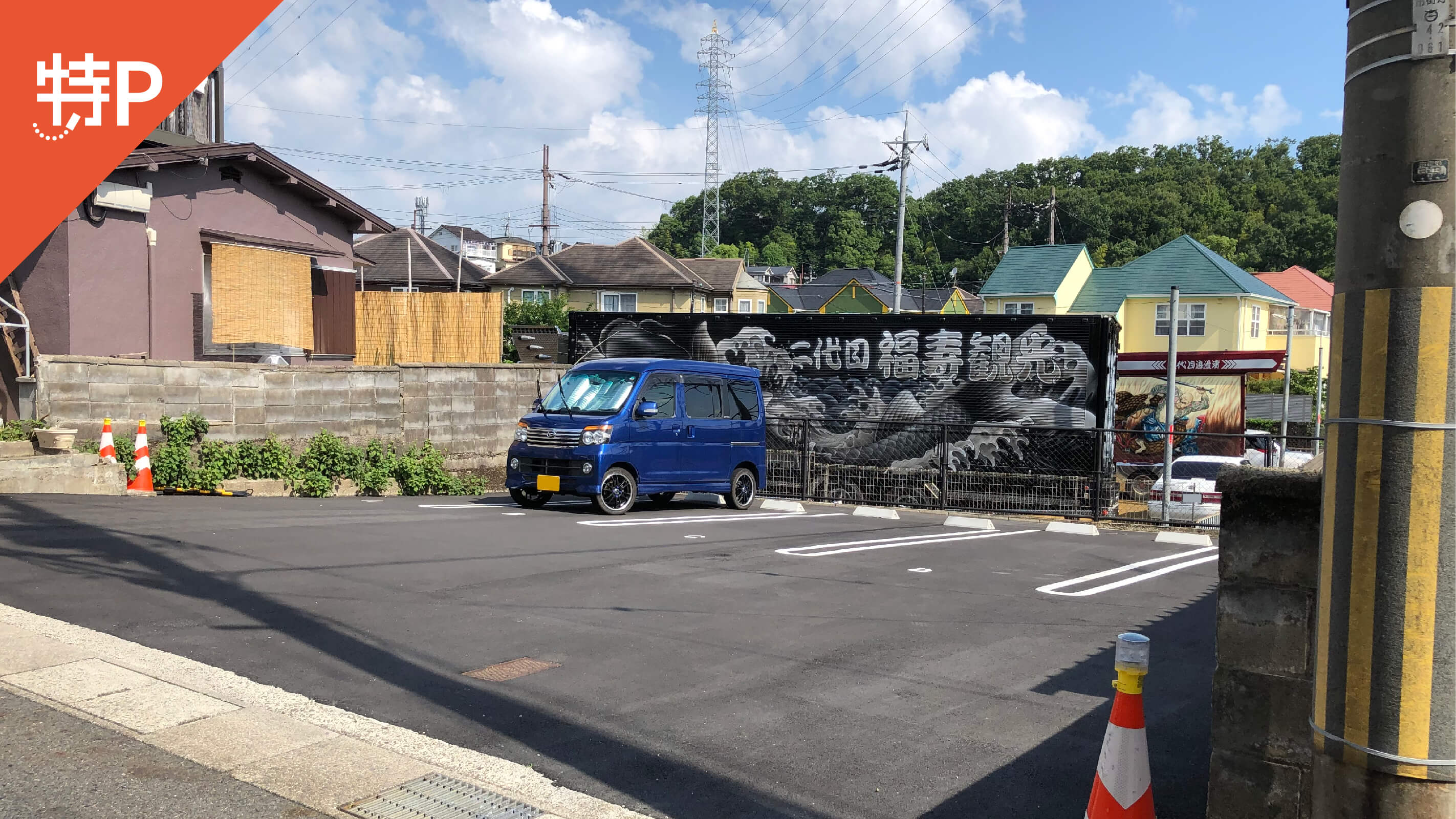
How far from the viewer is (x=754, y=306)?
74062mm

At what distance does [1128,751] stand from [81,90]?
61.1 ft

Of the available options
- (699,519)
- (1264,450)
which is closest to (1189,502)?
(1264,450)

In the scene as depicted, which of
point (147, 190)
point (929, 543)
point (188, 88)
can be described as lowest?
point (929, 543)

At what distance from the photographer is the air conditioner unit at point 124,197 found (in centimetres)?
1711

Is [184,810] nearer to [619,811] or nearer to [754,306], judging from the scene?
[619,811]

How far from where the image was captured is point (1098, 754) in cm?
499

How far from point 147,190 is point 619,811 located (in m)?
18.0

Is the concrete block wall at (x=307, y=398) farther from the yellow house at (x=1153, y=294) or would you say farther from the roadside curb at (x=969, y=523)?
the yellow house at (x=1153, y=294)

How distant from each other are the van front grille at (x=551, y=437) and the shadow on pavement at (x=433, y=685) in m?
5.19

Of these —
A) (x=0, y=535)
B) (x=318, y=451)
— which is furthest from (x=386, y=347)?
(x=0, y=535)

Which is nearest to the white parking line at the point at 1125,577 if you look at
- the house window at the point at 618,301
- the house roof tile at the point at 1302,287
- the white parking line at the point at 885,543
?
the white parking line at the point at 885,543

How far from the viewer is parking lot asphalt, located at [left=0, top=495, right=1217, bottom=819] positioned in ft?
15.5

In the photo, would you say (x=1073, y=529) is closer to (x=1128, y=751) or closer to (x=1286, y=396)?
(x=1128, y=751)

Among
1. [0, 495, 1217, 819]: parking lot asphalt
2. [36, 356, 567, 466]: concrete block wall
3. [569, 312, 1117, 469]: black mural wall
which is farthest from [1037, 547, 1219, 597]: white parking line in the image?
[36, 356, 567, 466]: concrete block wall
